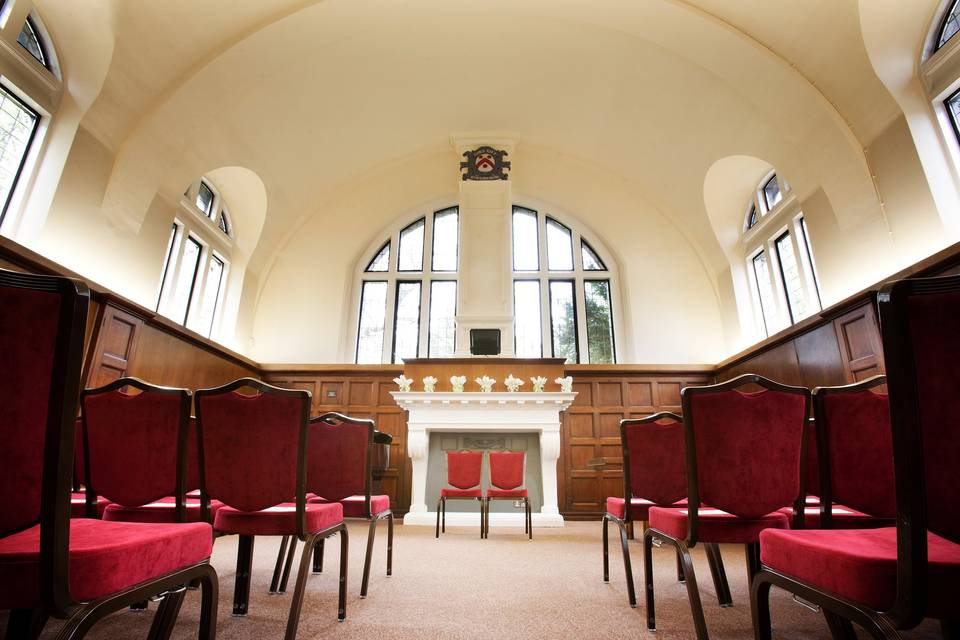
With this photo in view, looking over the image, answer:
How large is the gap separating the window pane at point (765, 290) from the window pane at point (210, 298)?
9.01 m

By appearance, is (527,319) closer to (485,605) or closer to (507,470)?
(507,470)

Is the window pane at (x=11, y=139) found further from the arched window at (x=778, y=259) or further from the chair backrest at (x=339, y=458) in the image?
the arched window at (x=778, y=259)

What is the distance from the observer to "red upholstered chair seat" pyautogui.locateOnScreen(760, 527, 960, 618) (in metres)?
0.87

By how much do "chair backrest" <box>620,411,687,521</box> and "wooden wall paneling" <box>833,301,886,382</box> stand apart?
128 inches

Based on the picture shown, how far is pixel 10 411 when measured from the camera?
89 centimetres

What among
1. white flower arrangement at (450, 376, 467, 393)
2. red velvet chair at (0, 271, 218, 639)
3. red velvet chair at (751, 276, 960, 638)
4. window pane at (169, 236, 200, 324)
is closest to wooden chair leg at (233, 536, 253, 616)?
red velvet chair at (0, 271, 218, 639)

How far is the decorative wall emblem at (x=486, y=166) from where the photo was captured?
8.91 m

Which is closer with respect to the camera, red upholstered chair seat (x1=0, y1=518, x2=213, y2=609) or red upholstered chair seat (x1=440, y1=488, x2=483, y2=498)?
red upholstered chair seat (x1=0, y1=518, x2=213, y2=609)

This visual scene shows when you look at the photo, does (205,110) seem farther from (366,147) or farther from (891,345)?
(891,345)

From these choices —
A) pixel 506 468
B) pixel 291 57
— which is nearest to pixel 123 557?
pixel 506 468

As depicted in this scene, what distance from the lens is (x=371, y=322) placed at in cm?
918

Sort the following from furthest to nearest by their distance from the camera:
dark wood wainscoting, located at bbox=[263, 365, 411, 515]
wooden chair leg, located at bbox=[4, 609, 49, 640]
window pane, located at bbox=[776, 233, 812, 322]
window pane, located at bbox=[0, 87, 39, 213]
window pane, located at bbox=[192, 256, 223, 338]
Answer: window pane, located at bbox=[192, 256, 223, 338], dark wood wainscoting, located at bbox=[263, 365, 411, 515], window pane, located at bbox=[776, 233, 812, 322], window pane, located at bbox=[0, 87, 39, 213], wooden chair leg, located at bbox=[4, 609, 49, 640]

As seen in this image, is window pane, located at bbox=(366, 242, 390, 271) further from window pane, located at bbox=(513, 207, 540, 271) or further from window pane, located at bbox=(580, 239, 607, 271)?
window pane, located at bbox=(580, 239, 607, 271)

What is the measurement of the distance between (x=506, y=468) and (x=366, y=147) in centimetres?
652
